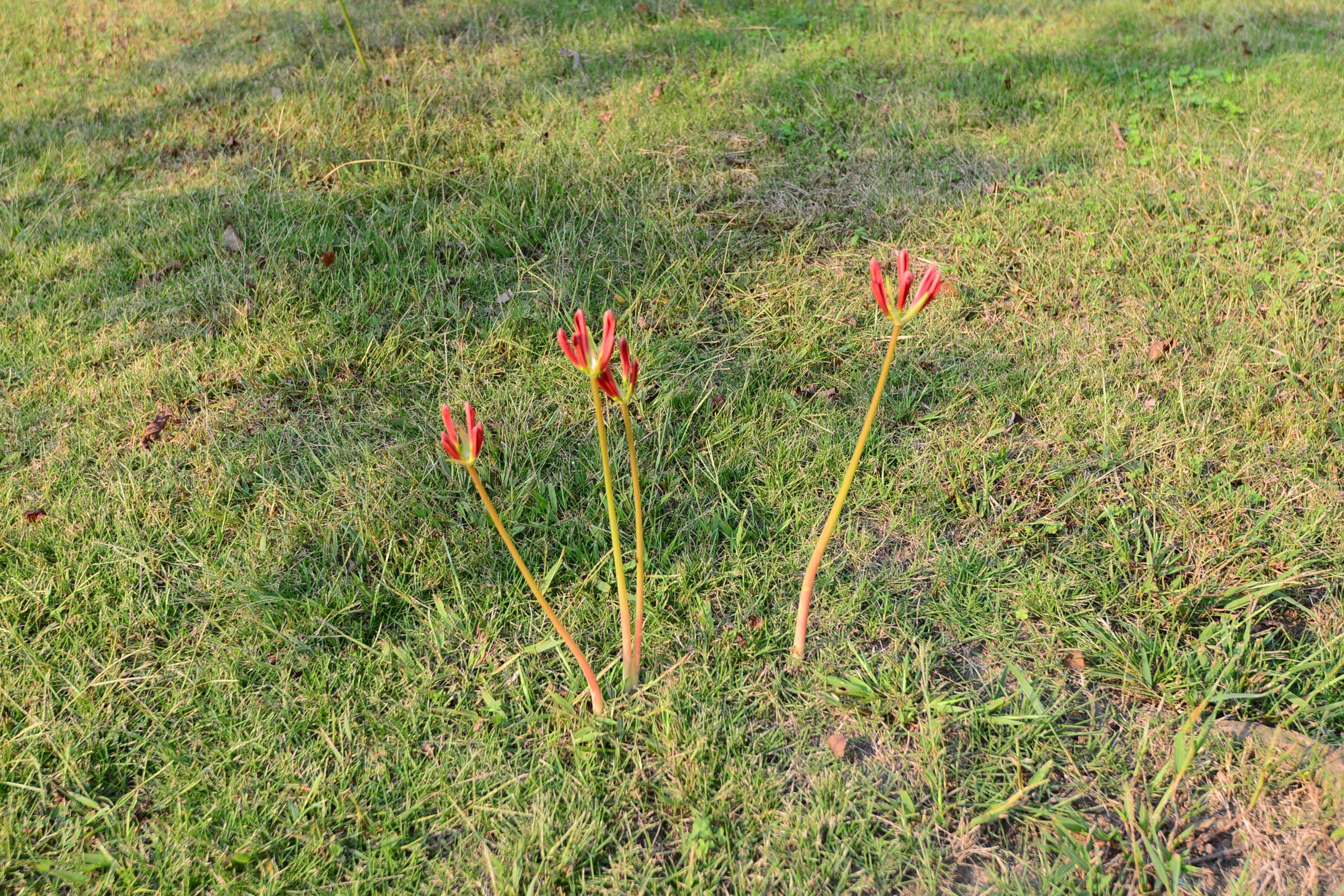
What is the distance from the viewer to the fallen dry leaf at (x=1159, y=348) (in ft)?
9.62

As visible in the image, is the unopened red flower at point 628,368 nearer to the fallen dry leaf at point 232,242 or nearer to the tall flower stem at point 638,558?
the tall flower stem at point 638,558

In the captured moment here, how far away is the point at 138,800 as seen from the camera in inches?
75.1

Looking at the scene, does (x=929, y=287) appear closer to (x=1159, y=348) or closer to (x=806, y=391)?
(x=806, y=391)

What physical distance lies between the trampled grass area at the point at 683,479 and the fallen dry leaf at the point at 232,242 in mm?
73

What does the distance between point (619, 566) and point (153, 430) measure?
5.90 ft

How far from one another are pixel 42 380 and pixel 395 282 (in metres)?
1.23

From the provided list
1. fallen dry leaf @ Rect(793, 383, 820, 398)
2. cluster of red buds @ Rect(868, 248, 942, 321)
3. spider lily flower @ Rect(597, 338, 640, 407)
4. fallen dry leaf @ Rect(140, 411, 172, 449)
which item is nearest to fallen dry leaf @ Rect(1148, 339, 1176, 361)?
fallen dry leaf @ Rect(793, 383, 820, 398)

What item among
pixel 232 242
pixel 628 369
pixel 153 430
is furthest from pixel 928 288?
pixel 232 242

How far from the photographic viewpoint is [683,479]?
263 cm

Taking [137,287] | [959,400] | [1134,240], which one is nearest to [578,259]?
[959,400]

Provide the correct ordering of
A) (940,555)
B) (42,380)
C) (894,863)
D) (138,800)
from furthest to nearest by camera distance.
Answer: (42,380), (940,555), (138,800), (894,863)

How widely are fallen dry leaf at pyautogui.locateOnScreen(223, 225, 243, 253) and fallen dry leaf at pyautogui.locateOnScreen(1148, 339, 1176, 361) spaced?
11.3 feet

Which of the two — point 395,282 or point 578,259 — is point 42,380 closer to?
point 395,282

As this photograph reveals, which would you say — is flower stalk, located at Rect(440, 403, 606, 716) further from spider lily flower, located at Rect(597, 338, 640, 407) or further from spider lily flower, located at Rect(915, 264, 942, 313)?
spider lily flower, located at Rect(915, 264, 942, 313)
